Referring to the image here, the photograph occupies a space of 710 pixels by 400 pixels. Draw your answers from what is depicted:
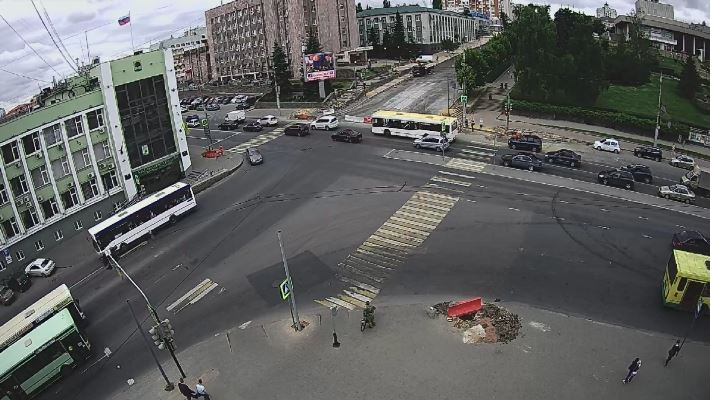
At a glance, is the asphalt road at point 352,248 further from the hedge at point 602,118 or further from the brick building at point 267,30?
the brick building at point 267,30

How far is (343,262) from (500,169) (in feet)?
82.2

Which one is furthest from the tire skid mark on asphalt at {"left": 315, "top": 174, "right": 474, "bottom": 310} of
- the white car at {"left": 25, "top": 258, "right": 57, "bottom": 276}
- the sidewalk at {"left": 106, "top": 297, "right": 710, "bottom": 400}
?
the white car at {"left": 25, "top": 258, "right": 57, "bottom": 276}

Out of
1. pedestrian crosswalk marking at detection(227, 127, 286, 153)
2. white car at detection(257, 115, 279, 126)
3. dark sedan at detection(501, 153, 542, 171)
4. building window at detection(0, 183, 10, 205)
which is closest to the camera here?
building window at detection(0, 183, 10, 205)

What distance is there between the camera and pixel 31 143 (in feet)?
152

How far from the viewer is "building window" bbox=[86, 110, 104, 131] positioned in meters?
50.6

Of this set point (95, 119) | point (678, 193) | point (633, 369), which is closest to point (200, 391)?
point (633, 369)

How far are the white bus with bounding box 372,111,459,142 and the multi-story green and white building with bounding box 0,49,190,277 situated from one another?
84.1 ft

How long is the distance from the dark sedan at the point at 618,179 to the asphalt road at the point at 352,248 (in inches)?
57.1

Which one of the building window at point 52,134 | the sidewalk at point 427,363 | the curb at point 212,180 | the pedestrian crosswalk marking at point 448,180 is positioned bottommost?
the sidewalk at point 427,363

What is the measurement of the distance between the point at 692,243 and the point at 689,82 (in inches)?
2897

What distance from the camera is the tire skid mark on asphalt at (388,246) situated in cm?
3597

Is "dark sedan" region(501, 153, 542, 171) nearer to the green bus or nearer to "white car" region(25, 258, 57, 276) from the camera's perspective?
the green bus

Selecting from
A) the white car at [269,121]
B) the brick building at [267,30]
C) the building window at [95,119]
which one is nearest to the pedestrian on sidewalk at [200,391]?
the building window at [95,119]

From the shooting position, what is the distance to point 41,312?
32.1 m
